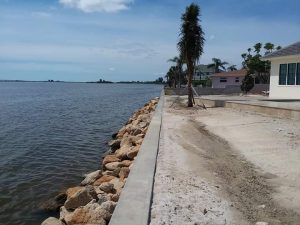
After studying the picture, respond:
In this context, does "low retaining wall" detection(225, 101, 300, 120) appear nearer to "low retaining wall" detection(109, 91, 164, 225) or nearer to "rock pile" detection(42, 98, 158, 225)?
"rock pile" detection(42, 98, 158, 225)

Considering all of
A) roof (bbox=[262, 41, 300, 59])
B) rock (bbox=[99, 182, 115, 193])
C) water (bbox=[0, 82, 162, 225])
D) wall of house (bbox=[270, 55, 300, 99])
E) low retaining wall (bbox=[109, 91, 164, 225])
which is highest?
roof (bbox=[262, 41, 300, 59])

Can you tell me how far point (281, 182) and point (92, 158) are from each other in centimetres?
954

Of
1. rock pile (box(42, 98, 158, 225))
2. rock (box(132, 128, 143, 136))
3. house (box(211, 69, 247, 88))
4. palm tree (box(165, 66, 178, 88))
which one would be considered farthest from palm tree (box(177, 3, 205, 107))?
palm tree (box(165, 66, 178, 88))

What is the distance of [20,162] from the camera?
14.4 meters

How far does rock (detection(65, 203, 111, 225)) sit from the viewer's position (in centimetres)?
639

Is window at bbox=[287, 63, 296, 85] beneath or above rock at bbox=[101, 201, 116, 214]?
above

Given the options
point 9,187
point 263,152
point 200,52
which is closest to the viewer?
point 263,152

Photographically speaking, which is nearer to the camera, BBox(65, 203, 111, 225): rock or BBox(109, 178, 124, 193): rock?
BBox(65, 203, 111, 225): rock

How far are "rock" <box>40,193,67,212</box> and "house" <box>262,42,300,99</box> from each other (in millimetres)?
17518

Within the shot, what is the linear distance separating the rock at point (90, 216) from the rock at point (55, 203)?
8.02 ft

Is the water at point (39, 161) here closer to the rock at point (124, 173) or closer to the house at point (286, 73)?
the rock at point (124, 173)

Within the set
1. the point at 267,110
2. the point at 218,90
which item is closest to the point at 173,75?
the point at 218,90

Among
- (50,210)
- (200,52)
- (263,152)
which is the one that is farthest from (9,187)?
(200,52)

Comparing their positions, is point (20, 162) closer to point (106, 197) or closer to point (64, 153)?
point (64, 153)
